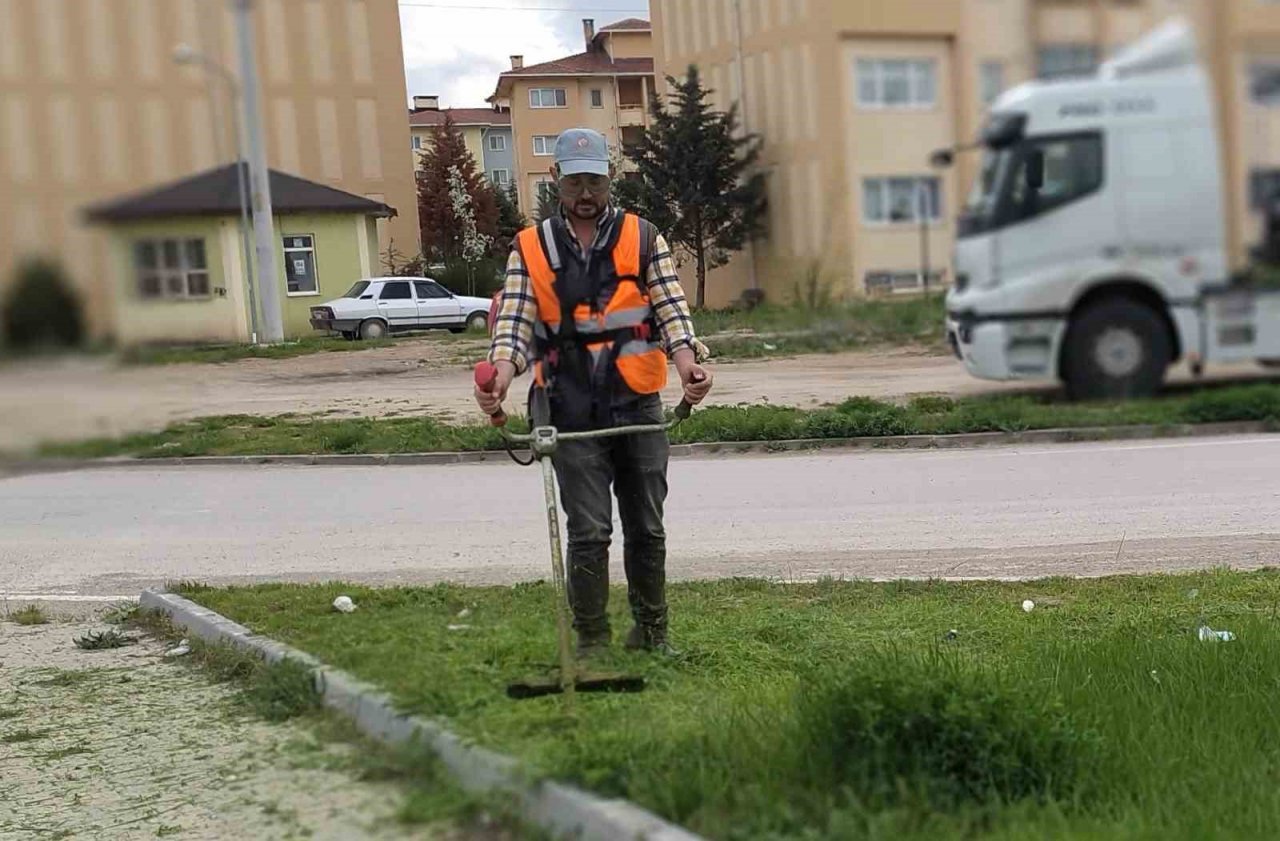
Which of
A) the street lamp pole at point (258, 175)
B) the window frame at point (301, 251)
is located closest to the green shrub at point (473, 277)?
the window frame at point (301, 251)

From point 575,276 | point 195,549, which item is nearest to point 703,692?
point 575,276

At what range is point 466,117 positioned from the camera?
152 centimetres

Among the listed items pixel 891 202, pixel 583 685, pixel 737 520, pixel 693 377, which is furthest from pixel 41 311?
pixel 737 520

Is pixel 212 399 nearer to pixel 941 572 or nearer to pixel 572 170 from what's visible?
pixel 572 170

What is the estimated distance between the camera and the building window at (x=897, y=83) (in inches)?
40.3

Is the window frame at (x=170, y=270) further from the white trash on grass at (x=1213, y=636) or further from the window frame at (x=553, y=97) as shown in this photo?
the white trash on grass at (x=1213, y=636)

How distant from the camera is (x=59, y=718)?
521cm

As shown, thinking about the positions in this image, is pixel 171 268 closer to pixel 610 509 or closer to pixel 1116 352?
pixel 1116 352

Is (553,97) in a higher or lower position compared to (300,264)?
higher

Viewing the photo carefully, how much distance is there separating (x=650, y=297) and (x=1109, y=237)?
3.23 meters

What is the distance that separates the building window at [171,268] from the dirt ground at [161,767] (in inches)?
115

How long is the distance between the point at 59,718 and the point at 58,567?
13.4 ft

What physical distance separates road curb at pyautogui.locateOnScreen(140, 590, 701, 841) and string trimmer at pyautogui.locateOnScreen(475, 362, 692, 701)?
17.2 inches

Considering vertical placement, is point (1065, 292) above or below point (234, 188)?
below
